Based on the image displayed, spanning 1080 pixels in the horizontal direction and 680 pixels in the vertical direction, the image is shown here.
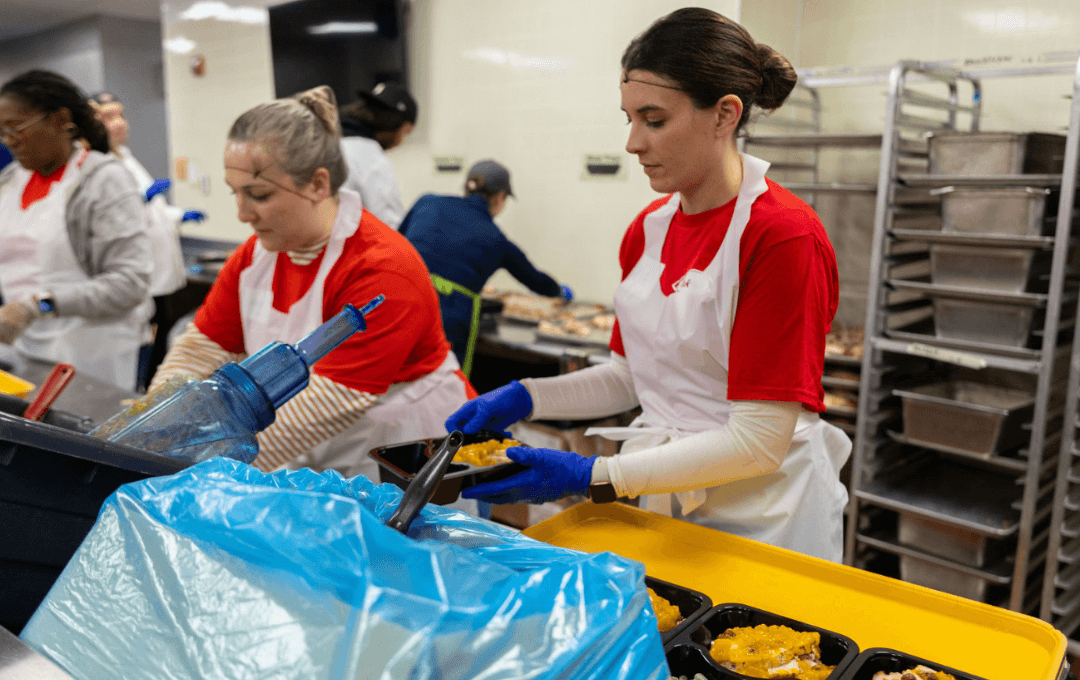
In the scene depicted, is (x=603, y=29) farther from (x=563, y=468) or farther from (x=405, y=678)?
(x=405, y=678)

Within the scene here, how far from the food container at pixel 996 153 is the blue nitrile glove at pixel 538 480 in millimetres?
2048

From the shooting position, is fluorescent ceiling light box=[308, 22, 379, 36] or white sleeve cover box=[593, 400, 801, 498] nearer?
white sleeve cover box=[593, 400, 801, 498]

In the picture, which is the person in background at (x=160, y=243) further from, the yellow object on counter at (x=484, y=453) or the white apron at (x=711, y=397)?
the white apron at (x=711, y=397)

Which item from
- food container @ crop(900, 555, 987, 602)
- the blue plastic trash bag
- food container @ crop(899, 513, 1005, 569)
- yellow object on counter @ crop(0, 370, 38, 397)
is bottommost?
food container @ crop(900, 555, 987, 602)

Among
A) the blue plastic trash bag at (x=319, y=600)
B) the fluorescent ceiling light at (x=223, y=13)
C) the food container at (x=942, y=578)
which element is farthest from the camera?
the fluorescent ceiling light at (x=223, y=13)

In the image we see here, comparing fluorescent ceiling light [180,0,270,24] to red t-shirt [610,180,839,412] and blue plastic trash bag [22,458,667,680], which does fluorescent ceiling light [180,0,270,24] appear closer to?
red t-shirt [610,180,839,412]

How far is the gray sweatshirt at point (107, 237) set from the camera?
9.05 feet

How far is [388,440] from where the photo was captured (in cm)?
191

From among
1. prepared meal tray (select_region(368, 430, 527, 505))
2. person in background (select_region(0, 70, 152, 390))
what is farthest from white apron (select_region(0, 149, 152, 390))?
prepared meal tray (select_region(368, 430, 527, 505))

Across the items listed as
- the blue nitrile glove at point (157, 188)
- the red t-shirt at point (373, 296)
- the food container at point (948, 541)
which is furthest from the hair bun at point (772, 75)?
the blue nitrile glove at point (157, 188)

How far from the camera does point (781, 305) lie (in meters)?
1.26

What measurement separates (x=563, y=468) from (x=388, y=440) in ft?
2.60

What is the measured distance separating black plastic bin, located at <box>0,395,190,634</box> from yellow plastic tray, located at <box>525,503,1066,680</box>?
24.0 inches

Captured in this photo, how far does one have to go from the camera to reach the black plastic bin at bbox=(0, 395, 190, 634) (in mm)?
893
